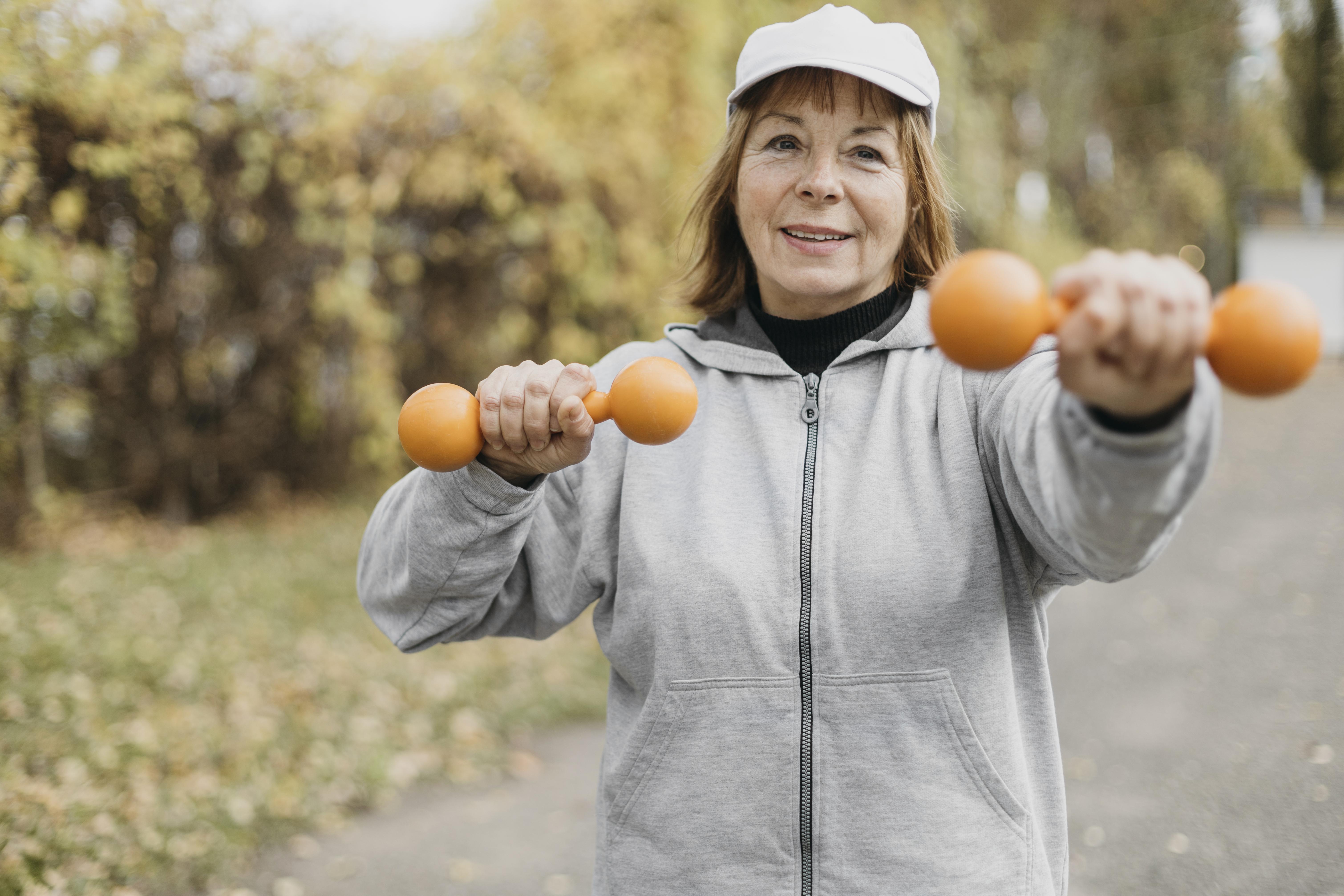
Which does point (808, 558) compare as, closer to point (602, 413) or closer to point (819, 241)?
point (602, 413)

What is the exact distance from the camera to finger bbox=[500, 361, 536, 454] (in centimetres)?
140

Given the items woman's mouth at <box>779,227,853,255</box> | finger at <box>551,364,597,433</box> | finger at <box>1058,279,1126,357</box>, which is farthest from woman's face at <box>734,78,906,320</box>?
finger at <box>1058,279,1126,357</box>

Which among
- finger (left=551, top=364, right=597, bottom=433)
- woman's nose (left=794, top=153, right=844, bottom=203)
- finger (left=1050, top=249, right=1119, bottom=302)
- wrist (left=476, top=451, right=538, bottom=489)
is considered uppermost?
woman's nose (left=794, top=153, right=844, bottom=203)

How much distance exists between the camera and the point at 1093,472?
1100mm

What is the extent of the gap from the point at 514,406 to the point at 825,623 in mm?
593

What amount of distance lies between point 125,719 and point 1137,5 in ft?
84.0

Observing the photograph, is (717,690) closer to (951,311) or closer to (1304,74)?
(951,311)

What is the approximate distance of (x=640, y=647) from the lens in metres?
1.67

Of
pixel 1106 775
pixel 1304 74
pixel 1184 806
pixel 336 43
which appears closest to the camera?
pixel 1184 806

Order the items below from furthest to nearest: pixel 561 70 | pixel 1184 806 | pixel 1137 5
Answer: pixel 1137 5 → pixel 561 70 → pixel 1184 806

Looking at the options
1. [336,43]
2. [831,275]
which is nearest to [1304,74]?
[336,43]

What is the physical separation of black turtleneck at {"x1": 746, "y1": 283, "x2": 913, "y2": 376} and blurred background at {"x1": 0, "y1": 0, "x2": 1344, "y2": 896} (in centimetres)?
278

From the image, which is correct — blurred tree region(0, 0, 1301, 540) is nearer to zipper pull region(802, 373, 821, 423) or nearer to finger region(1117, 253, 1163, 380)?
zipper pull region(802, 373, 821, 423)

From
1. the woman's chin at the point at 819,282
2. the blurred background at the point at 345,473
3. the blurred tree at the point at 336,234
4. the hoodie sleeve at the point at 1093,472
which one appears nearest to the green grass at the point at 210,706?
the blurred background at the point at 345,473
